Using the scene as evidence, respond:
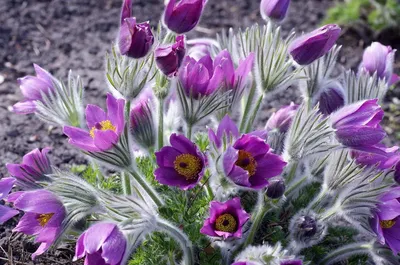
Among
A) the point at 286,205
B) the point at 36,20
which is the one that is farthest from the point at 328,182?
the point at 36,20

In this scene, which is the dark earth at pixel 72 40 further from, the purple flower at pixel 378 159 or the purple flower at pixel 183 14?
the purple flower at pixel 378 159

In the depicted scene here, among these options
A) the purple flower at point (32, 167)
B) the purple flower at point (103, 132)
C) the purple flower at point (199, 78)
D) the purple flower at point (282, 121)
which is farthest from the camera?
the purple flower at point (282, 121)

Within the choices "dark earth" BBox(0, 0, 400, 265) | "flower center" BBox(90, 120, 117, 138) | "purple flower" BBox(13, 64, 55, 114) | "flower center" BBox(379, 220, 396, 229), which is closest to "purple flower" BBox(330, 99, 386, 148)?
"flower center" BBox(379, 220, 396, 229)

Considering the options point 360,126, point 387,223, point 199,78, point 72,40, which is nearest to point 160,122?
point 199,78

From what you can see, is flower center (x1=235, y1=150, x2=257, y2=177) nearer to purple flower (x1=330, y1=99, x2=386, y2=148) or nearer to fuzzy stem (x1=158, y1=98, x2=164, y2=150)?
purple flower (x1=330, y1=99, x2=386, y2=148)

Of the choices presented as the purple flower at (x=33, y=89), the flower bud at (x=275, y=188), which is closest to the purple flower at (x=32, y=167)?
the purple flower at (x=33, y=89)
